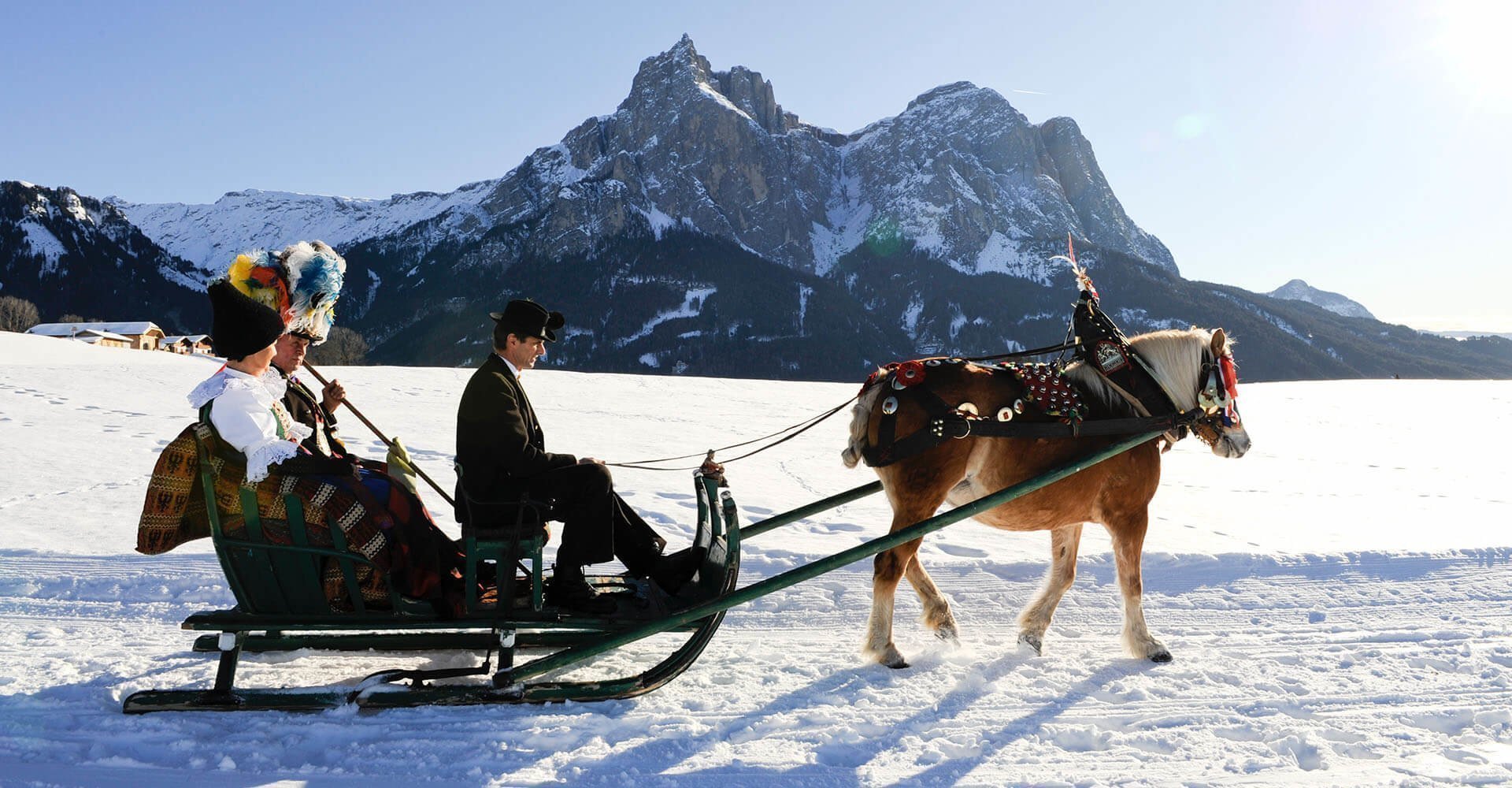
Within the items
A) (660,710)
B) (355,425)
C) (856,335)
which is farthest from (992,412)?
(856,335)

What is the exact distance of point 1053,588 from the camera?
4395mm

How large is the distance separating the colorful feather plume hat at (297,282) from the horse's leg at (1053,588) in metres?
3.60

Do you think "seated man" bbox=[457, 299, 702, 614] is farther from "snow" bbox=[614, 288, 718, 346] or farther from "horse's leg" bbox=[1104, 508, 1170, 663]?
"snow" bbox=[614, 288, 718, 346]

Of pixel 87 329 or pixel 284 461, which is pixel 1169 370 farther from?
pixel 87 329

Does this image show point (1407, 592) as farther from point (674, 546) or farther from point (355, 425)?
point (355, 425)

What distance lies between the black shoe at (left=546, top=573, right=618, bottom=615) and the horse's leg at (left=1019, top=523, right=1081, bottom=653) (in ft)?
6.96

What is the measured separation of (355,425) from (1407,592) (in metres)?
10.0

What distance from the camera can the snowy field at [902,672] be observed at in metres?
2.91

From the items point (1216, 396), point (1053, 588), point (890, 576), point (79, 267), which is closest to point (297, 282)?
point (890, 576)

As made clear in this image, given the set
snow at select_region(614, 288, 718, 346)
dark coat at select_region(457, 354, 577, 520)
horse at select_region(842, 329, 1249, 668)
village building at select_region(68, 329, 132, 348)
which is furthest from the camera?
snow at select_region(614, 288, 718, 346)

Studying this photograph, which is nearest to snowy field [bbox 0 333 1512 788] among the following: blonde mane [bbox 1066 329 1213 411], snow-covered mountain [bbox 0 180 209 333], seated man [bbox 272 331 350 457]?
seated man [bbox 272 331 350 457]

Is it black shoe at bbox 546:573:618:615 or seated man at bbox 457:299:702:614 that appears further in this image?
black shoe at bbox 546:573:618:615

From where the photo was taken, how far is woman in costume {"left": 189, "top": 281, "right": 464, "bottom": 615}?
2979 mm

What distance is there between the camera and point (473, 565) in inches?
132
